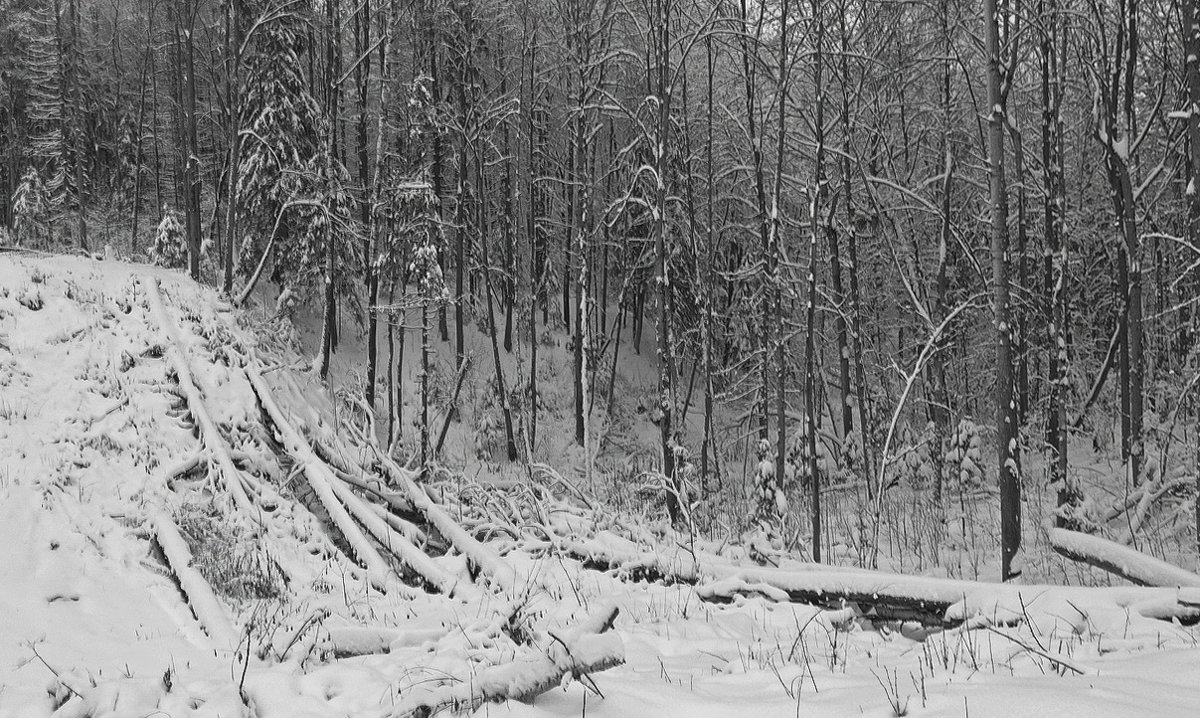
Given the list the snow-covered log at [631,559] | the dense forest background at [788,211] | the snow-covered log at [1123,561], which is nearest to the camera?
the snow-covered log at [1123,561]

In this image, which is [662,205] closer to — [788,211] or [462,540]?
[462,540]

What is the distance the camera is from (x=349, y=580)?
6887 mm

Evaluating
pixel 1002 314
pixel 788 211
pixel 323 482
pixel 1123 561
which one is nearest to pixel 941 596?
pixel 1123 561

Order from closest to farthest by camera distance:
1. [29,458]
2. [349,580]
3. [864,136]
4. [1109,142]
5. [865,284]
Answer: [349,580] < [29,458] < [1109,142] < [864,136] < [865,284]

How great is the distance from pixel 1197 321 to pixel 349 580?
39.3 feet

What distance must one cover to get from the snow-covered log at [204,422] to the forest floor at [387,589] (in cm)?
4

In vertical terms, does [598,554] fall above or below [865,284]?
below

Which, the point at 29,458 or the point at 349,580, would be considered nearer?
the point at 349,580

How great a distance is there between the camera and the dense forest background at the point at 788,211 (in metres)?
10.6

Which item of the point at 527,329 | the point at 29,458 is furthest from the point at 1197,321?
the point at 527,329

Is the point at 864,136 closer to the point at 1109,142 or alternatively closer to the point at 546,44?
the point at 1109,142

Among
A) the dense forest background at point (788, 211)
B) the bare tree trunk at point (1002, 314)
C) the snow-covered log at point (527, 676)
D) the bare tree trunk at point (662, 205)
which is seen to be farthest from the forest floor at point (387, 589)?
the dense forest background at point (788, 211)

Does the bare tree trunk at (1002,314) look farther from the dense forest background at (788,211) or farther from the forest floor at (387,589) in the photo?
the forest floor at (387,589)

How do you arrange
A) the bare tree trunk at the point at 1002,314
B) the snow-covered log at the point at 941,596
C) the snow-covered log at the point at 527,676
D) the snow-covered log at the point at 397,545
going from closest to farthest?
the snow-covered log at the point at 527,676, the snow-covered log at the point at 941,596, the snow-covered log at the point at 397,545, the bare tree trunk at the point at 1002,314
